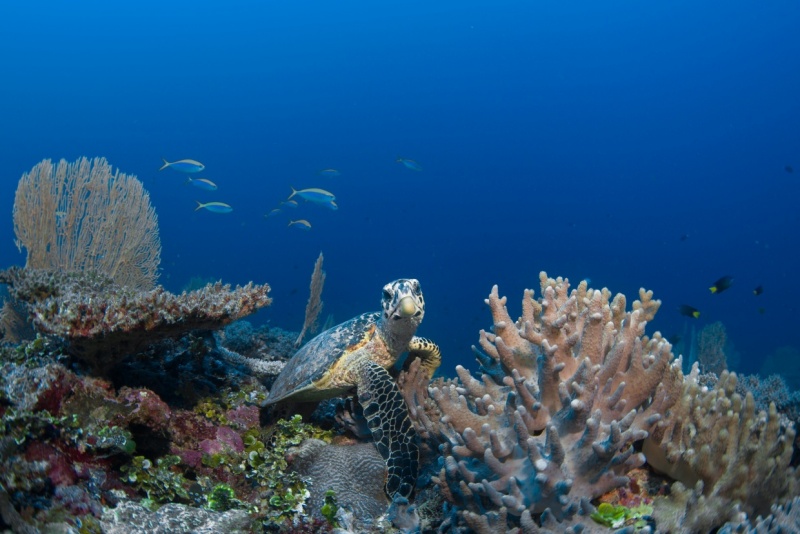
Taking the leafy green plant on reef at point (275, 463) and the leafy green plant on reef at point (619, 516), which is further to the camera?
the leafy green plant on reef at point (275, 463)

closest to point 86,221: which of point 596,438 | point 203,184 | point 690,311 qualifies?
point 203,184

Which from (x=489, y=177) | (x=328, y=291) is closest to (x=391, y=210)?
(x=489, y=177)

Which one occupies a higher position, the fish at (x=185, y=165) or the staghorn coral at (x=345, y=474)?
the fish at (x=185, y=165)

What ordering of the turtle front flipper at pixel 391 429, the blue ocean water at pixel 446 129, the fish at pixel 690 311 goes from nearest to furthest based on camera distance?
the turtle front flipper at pixel 391 429 → the fish at pixel 690 311 → the blue ocean water at pixel 446 129

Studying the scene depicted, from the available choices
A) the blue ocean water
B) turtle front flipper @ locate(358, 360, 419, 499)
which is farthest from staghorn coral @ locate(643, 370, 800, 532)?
the blue ocean water

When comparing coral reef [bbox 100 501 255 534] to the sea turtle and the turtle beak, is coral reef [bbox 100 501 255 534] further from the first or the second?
the turtle beak

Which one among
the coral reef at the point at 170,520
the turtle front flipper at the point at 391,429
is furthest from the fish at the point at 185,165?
the coral reef at the point at 170,520

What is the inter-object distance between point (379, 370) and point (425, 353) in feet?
3.46

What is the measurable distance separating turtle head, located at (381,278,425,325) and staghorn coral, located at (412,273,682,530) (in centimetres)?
127

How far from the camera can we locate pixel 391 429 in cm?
389

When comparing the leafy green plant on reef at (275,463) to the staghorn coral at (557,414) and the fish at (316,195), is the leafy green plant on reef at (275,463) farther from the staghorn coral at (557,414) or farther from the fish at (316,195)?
the fish at (316,195)

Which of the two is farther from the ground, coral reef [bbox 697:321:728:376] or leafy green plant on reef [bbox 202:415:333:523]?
coral reef [bbox 697:321:728:376]

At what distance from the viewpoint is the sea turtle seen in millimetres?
3799

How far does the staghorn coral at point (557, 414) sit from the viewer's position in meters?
2.16
